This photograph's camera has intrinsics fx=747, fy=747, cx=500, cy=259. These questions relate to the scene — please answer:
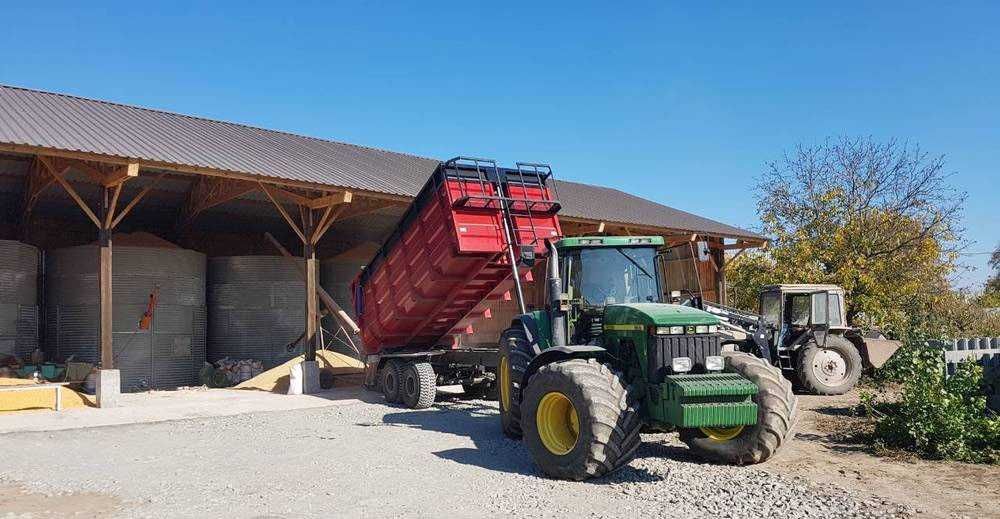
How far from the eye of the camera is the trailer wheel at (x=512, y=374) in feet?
28.2

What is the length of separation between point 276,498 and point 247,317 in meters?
13.0

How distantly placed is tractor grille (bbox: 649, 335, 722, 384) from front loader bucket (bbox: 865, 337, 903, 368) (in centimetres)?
910

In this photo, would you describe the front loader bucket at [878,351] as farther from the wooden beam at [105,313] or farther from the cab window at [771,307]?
the wooden beam at [105,313]

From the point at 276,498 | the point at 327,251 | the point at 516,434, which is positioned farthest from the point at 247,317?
the point at 276,498

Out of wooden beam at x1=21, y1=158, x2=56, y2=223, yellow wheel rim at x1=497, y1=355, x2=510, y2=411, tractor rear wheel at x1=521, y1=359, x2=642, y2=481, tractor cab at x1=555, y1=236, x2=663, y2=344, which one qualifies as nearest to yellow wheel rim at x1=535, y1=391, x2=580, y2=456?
tractor rear wheel at x1=521, y1=359, x2=642, y2=481

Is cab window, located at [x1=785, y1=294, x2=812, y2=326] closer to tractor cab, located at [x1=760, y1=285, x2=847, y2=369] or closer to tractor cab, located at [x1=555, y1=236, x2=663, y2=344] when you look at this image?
tractor cab, located at [x1=760, y1=285, x2=847, y2=369]

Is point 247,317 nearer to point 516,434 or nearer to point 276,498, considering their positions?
point 516,434

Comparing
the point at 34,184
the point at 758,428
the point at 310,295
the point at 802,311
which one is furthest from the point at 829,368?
the point at 34,184

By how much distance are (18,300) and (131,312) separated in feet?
7.24

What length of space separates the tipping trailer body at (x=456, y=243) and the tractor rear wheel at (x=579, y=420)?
3.88 m

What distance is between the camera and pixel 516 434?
914cm

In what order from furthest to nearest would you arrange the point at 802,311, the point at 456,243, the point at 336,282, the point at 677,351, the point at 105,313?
1. the point at 336,282
2. the point at 802,311
3. the point at 105,313
4. the point at 456,243
5. the point at 677,351

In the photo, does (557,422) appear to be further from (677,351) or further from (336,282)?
(336,282)

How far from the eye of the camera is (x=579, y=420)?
21.5 feet
